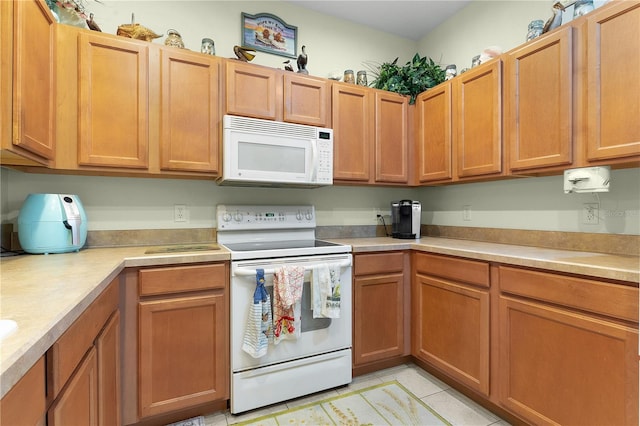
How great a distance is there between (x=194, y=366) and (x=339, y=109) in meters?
1.92

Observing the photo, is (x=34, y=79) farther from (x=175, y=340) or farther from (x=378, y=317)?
(x=378, y=317)

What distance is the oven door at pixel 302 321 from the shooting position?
1.72 metres

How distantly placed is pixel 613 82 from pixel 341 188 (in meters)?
1.78

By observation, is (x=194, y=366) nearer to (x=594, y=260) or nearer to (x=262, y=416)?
(x=262, y=416)

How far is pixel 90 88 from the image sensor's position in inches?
66.3

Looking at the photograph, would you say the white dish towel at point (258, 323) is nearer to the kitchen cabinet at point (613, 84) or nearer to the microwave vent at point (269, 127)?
the microwave vent at point (269, 127)

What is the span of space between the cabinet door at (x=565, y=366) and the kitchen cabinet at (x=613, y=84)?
0.80m

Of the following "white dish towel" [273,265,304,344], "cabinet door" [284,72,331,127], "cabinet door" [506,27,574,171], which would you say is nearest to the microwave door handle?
"cabinet door" [284,72,331,127]

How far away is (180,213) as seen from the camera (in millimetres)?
2170

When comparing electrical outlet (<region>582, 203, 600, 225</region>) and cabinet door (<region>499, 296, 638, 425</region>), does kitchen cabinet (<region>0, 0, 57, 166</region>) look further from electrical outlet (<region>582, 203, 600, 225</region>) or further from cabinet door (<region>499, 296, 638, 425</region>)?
electrical outlet (<region>582, 203, 600, 225</region>)

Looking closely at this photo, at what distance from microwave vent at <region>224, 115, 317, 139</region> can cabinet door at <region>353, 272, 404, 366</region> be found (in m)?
1.06

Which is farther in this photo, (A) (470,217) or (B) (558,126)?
(A) (470,217)

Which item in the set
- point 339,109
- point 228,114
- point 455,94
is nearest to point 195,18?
point 228,114

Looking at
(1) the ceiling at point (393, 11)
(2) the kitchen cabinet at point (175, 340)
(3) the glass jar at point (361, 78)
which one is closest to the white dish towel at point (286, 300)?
(2) the kitchen cabinet at point (175, 340)
